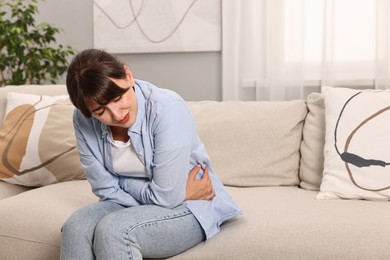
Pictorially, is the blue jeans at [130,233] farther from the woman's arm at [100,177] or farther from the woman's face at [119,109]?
→ the woman's face at [119,109]

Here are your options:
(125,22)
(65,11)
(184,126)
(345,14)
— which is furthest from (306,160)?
(65,11)

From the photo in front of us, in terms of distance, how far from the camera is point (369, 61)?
2941 mm

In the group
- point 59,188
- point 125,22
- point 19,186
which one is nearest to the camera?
point 59,188

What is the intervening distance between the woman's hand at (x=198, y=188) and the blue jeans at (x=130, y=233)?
49mm

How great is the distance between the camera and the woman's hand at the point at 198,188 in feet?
5.46

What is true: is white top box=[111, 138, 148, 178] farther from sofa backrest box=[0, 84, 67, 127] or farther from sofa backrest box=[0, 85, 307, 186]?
sofa backrest box=[0, 84, 67, 127]

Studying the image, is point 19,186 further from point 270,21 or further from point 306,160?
point 270,21

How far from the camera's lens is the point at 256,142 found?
7.36ft

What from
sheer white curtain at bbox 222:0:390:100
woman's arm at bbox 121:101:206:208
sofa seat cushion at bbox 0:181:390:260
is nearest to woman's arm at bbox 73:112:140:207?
woman's arm at bbox 121:101:206:208

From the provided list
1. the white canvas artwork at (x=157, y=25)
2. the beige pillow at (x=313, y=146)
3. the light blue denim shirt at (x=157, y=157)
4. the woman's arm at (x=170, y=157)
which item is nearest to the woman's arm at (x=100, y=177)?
the light blue denim shirt at (x=157, y=157)

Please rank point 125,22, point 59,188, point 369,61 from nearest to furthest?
point 59,188
point 369,61
point 125,22

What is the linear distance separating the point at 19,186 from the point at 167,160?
40.7 inches

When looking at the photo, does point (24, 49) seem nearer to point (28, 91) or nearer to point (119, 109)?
point (28, 91)

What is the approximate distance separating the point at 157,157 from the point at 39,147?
0.93 m
